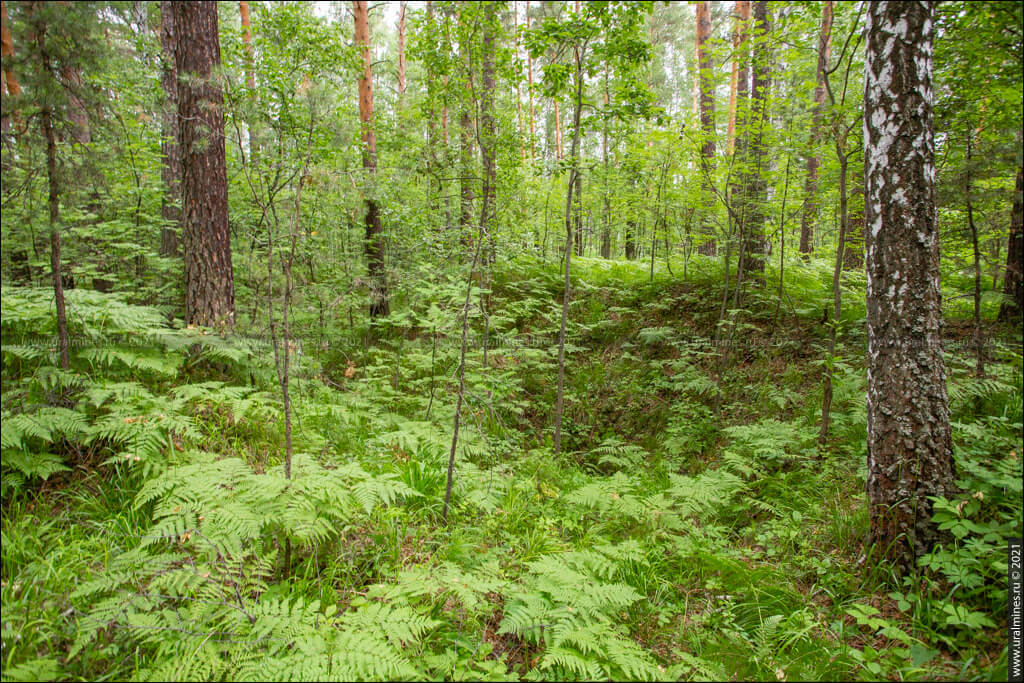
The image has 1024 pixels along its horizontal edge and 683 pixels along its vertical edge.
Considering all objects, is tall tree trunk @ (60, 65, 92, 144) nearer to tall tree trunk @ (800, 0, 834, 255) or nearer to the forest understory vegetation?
the forest understory vegetation

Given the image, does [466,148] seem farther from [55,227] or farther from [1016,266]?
[1016,266]

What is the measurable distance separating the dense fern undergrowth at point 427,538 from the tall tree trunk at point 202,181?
0.80 m

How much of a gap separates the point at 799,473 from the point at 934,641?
1975 millimetres

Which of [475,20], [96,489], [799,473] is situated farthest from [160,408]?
[799,473]

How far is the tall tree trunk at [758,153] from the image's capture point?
19.5ft

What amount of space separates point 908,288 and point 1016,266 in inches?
160

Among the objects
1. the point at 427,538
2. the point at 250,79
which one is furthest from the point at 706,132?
the point at 250,79

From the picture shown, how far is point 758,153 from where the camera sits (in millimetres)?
6984

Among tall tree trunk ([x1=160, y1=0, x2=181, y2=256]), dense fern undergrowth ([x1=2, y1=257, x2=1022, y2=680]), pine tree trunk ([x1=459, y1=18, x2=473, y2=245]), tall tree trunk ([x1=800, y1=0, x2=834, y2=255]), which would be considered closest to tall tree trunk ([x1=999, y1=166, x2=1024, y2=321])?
dense fern undergrowth ([x1=2, y1=257, x2=1022, y2=680])

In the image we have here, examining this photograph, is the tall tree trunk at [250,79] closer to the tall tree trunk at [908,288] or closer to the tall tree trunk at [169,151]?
the tall tree trunk at [169,151]

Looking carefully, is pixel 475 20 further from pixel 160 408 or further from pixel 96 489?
pixel 96 489

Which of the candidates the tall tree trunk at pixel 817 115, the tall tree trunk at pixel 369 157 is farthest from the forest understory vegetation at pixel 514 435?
the tall tree trunk at pixel 369 157

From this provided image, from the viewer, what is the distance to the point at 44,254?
304 inches

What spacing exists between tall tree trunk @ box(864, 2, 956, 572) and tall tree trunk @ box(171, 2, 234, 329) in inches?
245
